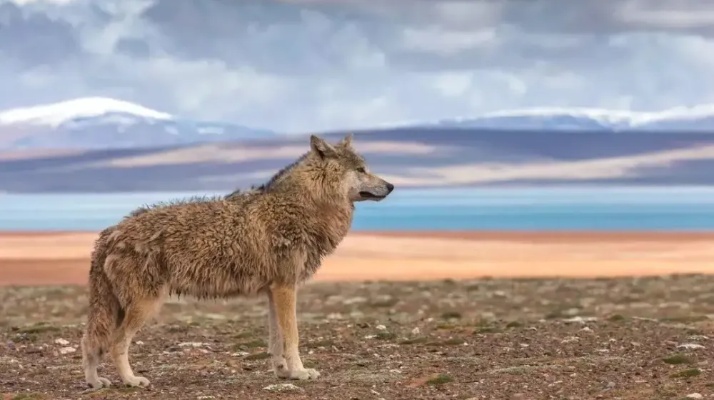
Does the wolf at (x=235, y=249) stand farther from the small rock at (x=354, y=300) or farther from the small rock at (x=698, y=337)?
the small rock at (x=354, y=300)

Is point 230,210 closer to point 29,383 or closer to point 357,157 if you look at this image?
point 357,157

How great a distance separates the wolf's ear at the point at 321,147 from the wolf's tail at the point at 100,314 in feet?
9.08

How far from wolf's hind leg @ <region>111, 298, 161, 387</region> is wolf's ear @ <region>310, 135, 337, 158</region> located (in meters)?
2.83

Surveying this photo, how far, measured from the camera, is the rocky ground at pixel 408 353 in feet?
41.8

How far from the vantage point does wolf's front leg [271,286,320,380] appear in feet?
44.5

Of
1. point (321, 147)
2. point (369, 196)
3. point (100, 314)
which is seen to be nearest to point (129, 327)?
point (100, 314)

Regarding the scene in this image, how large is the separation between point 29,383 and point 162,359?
2.56 metres

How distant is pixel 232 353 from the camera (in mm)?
16891

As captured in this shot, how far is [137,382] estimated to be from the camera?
1325 centimetres

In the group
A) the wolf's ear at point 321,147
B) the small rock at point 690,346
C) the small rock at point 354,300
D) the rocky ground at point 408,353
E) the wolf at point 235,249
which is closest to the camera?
the rocky ground at point 408,353

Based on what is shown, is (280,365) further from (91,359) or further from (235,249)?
(91,359)

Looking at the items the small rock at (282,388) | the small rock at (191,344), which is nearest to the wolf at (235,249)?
the small rock at (282,388)

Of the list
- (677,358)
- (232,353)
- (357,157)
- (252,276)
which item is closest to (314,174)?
(357,157)

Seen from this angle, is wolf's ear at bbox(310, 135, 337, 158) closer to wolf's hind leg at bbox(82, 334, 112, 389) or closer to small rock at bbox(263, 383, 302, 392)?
small rock at bbox(263, 383, 302, 392)
